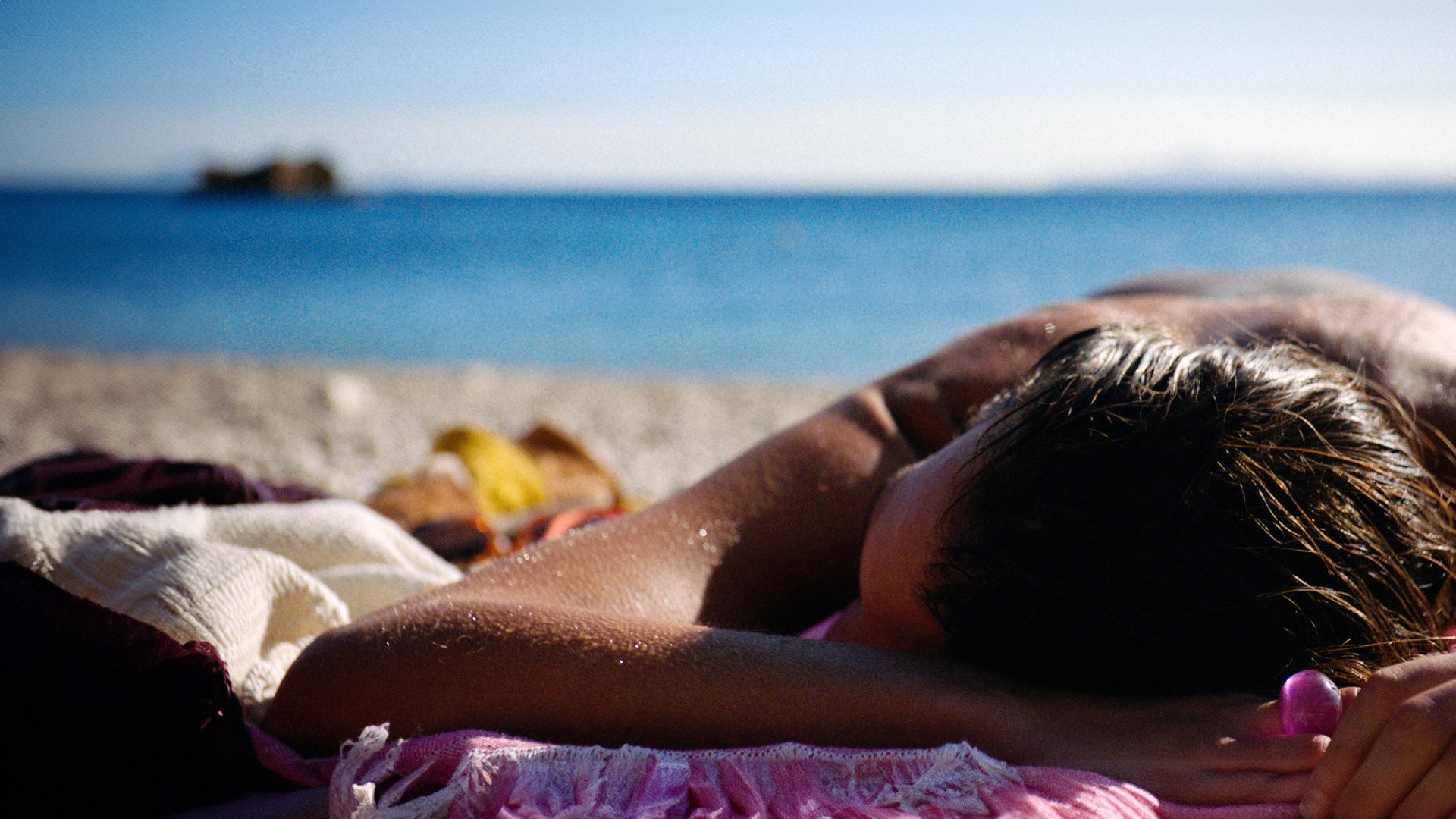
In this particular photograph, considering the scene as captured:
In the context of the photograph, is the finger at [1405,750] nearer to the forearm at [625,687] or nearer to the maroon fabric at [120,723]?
the forearm at [625,687]

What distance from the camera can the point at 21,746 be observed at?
1.43 meters

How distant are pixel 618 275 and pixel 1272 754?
30910mm

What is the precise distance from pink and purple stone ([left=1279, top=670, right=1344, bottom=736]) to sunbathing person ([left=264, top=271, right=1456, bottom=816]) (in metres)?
0.02

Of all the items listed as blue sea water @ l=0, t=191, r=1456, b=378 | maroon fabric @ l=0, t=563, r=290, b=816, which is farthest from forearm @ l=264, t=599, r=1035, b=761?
blue sea water @ l=0, t=191, r=1456, b=378

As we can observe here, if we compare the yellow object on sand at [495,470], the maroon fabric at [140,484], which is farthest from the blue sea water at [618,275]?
the maroon fabric at [140,484]

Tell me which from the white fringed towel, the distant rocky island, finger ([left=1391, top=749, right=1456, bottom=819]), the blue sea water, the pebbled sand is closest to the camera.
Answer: finger ([left=1391, top=749, right=1456, bottom=819])

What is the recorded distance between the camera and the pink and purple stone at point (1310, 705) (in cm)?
113

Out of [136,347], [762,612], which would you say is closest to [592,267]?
[136,347]

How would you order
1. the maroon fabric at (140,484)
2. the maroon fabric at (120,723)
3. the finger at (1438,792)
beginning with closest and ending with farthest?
the finger at (1438,792) < the maroon fabric at (120,723) < the maroon fabric at (140,484)

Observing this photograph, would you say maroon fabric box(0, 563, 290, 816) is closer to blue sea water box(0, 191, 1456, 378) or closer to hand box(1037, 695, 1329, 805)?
hand box(1037, 695, 1329, 805)

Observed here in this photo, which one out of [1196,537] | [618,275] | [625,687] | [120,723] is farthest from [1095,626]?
[618,275]

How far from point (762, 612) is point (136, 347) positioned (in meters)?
15.9

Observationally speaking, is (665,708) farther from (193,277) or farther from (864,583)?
(193,277)

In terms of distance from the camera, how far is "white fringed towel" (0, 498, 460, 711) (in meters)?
1.65
